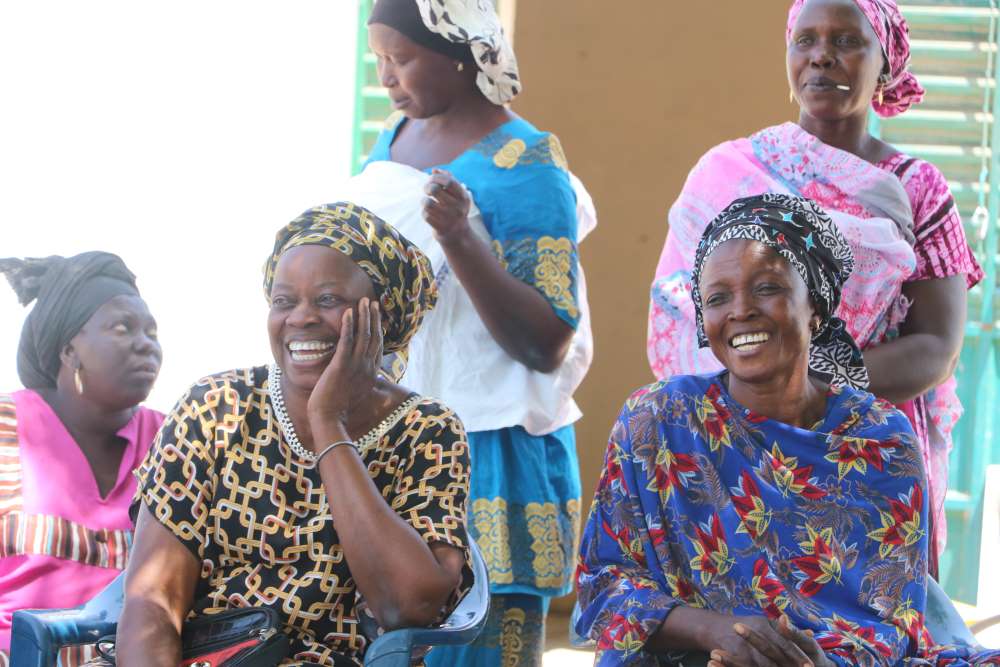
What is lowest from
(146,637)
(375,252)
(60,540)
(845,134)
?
(60,540)

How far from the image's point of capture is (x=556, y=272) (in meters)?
3.66

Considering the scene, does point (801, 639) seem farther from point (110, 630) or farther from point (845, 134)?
point (845, 134)

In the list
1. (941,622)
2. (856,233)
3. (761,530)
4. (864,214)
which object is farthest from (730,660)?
(864,214)

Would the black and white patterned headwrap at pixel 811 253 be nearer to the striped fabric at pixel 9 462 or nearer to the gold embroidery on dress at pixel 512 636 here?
the gold embroidery on dress at pixel 512 636

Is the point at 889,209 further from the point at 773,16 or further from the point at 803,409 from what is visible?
the point at 773,16

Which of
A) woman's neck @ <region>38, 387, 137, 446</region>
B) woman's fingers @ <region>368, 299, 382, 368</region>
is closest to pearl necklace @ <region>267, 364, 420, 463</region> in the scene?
woman's fingers @ <region>368, 299, 382, 368</region>

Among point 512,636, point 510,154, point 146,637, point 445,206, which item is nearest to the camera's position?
point 146,637

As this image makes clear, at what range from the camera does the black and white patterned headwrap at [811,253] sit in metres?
3.09

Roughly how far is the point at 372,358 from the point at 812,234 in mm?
1060

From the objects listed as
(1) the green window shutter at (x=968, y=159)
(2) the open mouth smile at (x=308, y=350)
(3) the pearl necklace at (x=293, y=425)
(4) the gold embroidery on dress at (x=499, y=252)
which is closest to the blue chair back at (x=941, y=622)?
(3) the pearl necklace at (x=293, y=425)

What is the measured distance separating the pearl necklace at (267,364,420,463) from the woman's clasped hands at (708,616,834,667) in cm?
81

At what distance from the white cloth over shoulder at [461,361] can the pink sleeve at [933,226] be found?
948 millimetres

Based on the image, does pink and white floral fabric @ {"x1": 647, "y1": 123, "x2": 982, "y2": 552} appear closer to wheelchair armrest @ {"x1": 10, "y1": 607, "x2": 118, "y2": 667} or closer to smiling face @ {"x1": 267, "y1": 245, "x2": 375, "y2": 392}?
smiling face @ {"x1": 267, "y1": 245, "x2": 375, "y2": 392}

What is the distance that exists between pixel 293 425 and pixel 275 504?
19 centimetres
